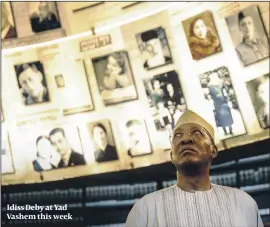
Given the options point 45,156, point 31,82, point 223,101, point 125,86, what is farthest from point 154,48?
point 45,156

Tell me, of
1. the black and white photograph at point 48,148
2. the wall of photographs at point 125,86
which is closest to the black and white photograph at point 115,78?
the wall of photographs at point 125,86

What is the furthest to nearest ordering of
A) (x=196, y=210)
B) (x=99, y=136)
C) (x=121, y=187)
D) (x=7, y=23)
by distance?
(x=7, y=23)
(x=99, y=136)
(x=121, y=187)
(x=196, y=210)

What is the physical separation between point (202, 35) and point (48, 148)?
94cm

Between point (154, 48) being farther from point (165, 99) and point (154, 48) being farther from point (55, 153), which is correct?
point (55, 153)

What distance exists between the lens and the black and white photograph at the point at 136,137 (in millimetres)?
1909

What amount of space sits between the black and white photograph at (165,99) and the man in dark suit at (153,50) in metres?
0.07

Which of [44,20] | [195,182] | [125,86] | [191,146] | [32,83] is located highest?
[44,20]

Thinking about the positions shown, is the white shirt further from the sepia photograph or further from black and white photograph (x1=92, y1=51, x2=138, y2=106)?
the sepia photograph

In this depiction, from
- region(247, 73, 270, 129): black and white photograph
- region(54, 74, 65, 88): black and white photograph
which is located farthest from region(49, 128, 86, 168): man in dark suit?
region(247, 73, 270, 129): black and white photograph

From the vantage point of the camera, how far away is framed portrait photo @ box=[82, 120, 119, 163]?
1.91 meters

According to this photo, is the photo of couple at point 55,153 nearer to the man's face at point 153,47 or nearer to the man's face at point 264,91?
the man's face at point 153,47

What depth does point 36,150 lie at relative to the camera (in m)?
1.90

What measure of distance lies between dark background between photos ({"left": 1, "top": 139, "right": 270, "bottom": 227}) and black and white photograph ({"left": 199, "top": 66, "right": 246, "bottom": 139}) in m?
0.10

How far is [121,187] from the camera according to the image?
185 cm
